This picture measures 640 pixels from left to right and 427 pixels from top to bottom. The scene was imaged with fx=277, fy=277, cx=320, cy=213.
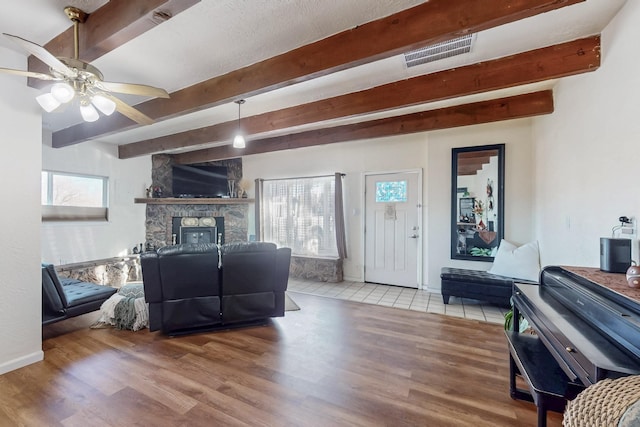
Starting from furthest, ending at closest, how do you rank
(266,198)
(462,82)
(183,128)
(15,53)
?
(266,198), (183,128), (462,82), (15,53)

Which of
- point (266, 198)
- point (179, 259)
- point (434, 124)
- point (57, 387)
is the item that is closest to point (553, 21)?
point (434, 124)

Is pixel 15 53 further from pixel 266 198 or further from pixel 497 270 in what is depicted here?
pixel 497 270

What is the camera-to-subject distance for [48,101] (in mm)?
1932

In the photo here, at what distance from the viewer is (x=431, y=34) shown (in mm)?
1662

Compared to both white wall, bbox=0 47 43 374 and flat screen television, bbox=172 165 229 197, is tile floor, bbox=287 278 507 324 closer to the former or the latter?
flat screen television, bbox=172 165 229 197

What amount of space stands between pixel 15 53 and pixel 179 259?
2120mm

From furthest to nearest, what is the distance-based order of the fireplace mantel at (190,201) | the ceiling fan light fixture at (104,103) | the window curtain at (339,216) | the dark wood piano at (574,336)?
the fireplace mantel at (190,201)
the window curtain at (339,216)
the ceiling fan light fixture at (104,103)
the dark wood piano at (574,336)

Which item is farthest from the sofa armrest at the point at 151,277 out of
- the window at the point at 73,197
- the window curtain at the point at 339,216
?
the window curtain at the point at 339,216

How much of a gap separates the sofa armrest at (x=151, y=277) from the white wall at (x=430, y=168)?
3299 mm

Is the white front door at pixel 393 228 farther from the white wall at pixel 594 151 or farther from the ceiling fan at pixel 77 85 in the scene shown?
the ceiling fan at pixel 77 85

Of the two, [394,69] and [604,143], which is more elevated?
[394,69]

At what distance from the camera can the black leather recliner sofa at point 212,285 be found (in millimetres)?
2828

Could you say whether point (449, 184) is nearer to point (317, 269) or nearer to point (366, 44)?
point (317, 269)

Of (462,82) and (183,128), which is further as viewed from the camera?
(183,128)
